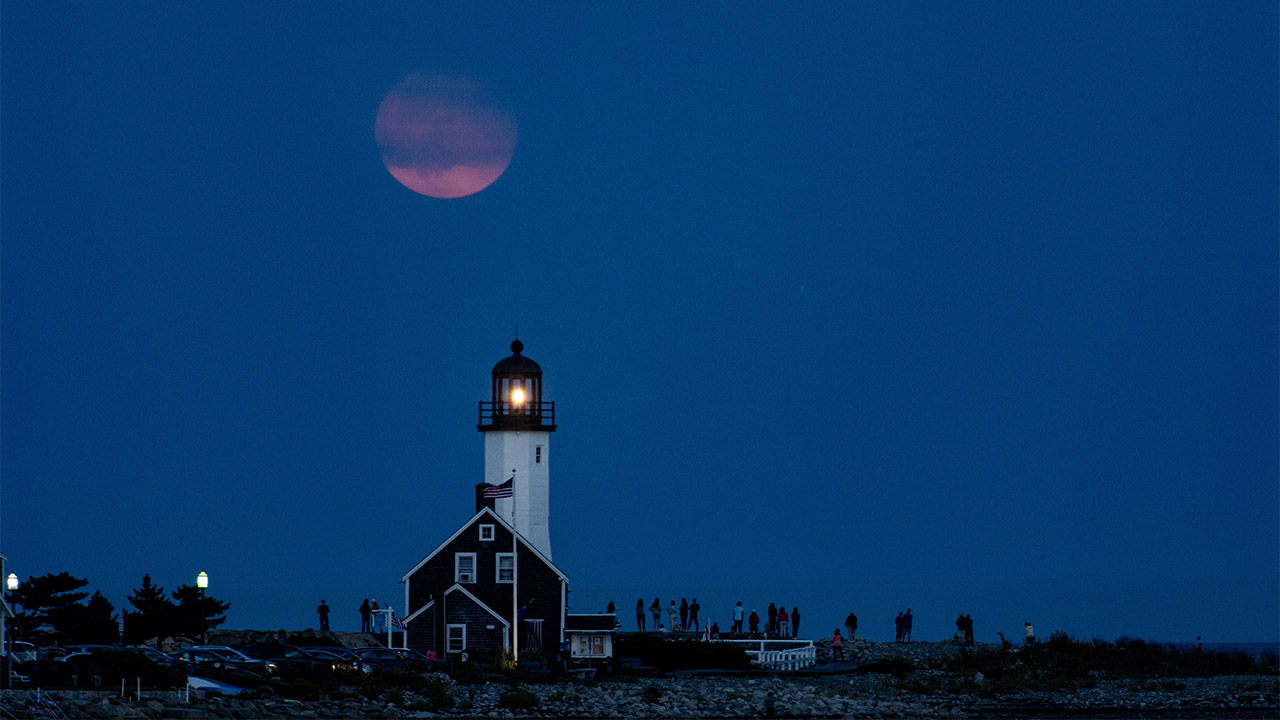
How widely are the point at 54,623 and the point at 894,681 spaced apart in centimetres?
2883

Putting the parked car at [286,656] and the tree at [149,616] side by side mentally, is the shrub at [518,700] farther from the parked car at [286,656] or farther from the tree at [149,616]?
the tree at [149,616]

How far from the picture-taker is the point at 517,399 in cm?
5997

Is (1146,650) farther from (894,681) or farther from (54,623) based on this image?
(54,623)

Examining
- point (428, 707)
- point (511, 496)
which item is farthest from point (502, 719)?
point (511, 496)

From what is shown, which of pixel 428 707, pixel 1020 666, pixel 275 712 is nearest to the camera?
pixel 275 712

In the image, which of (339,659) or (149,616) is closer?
(339,659)

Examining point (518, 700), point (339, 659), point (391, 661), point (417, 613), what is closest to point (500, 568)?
point (417, 613)

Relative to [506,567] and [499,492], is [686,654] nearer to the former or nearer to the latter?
[506,567]

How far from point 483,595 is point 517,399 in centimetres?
994

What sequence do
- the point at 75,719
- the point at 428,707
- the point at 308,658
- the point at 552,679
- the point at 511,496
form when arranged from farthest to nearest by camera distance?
the point at 511,496
the point at 552,679
the point at 308,658
the point at 428,707
the point at 75,719

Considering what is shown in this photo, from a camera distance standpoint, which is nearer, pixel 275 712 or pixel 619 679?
pixel 275 712

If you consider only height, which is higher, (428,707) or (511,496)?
(511,496)

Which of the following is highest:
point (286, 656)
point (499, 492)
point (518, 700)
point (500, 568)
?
point (499, 492)

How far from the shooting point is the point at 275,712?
3309 centimetres
